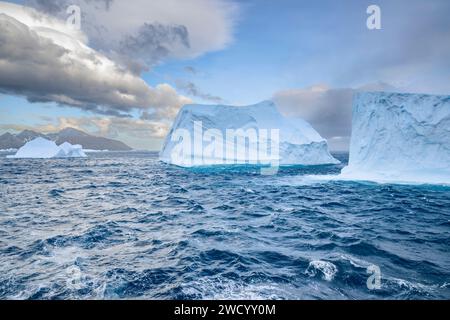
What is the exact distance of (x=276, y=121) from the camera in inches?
1796

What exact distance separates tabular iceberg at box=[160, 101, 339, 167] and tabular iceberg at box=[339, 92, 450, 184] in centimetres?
1669

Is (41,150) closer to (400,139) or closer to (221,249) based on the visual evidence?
(400,139)

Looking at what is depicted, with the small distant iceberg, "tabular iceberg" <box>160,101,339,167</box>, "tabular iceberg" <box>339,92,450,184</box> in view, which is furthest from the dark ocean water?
the small distant iceberg

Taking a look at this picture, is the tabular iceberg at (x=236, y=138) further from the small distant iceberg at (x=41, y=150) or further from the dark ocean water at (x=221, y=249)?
the small distant iceberg at (x=41, y=150)

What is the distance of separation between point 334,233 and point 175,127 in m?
37.4

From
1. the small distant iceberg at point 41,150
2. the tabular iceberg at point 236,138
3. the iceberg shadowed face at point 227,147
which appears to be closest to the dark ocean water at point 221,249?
the iceberg shadowed face at point 227,147

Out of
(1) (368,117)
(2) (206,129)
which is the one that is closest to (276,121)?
(2) (206,129)

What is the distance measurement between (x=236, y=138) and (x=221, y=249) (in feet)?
113

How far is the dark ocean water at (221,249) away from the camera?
505 centimetres

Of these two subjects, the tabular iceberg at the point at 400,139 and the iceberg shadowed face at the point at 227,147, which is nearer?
the tabular iceberg at the point at 400,139

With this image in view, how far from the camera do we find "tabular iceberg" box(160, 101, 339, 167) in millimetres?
38969

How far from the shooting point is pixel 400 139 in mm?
21688

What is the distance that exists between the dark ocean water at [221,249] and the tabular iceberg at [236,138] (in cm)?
2501
